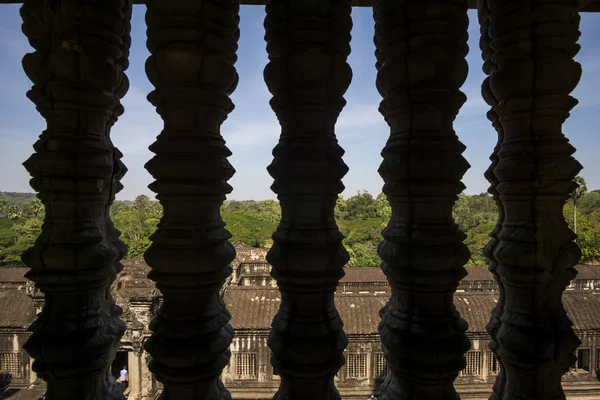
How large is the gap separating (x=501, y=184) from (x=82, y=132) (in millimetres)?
2075

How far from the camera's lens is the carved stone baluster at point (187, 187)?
1.59 meters

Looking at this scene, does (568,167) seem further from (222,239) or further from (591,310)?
(591,310)

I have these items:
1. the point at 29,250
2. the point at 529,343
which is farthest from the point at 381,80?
the point at 29,250

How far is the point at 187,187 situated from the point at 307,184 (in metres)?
0.54

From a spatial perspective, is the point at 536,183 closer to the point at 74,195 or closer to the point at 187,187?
the point at 187,187

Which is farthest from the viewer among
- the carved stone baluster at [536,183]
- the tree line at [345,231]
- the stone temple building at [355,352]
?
the tree line at [345,231]

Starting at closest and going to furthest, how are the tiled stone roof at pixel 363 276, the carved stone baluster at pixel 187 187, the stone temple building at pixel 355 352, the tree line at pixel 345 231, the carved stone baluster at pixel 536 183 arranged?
the carved stone baluster at pixel 187 187, the carved stone baluster at pixel 536 183, the stone temple building at pixel 355 352, the tiled stone roof at pixel 363 276, the tree line at pixel 345 231

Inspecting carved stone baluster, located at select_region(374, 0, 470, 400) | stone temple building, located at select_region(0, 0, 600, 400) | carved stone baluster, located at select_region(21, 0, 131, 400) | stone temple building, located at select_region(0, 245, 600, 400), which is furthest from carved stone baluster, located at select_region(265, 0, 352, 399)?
stone temple building, located at select_region(0, 245, 600, 400)

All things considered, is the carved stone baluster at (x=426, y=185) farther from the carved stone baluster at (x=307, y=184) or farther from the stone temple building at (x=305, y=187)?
the carved stone baluster at (x=307, y=184)

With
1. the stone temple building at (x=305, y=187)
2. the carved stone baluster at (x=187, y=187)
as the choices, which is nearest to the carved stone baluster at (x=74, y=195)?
the stone temple building at (x=305, y=187)

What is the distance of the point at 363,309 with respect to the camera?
40.2 ft

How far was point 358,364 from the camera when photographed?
11.7 m

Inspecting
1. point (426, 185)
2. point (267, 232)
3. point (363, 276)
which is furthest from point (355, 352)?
point (267, 232)

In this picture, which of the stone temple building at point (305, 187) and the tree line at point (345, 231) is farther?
the tree line at point (345, 231)
